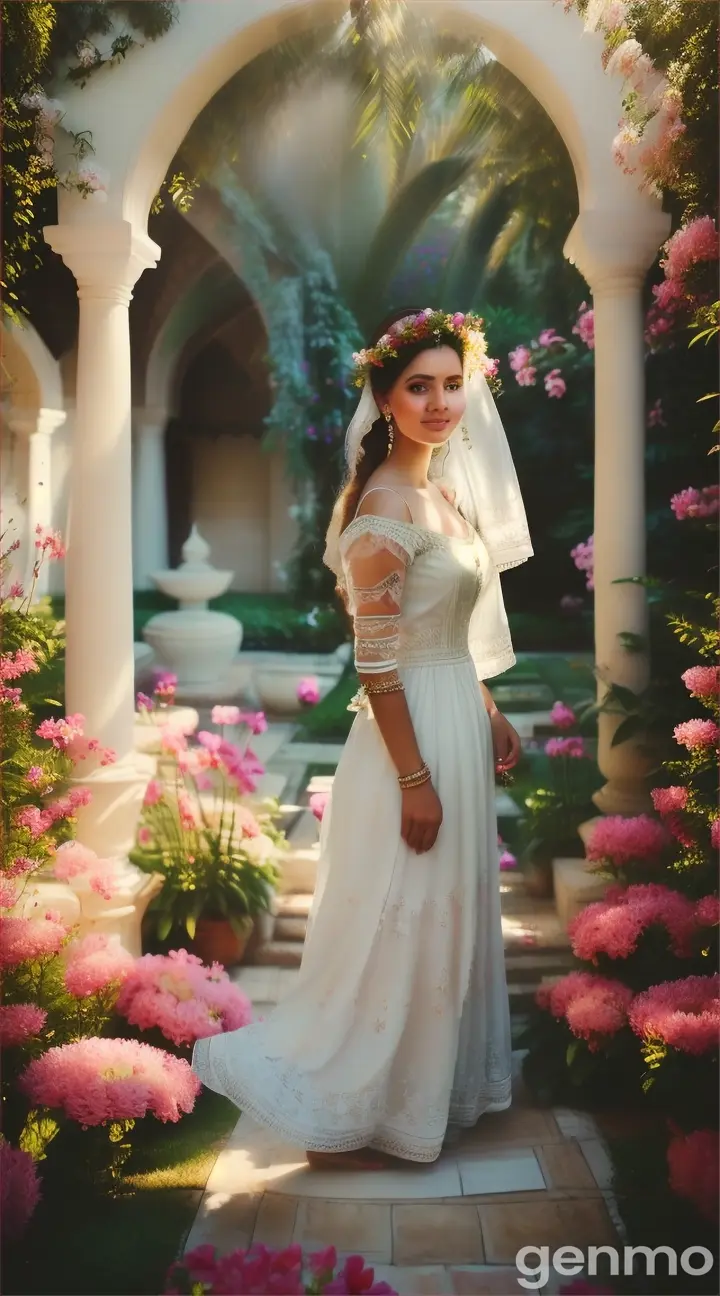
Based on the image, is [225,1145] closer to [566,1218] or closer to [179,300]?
[566,1218]

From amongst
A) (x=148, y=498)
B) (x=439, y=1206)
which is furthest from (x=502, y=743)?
(x=148, y=498)

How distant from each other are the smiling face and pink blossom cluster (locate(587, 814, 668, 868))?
4.12 ft

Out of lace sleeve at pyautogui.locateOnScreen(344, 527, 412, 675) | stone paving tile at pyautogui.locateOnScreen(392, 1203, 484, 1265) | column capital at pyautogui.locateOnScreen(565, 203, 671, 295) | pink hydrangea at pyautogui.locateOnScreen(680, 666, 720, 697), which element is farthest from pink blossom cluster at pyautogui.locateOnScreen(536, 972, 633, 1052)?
column capital at pyautogui.locateOnScreen(565, 203, 671, 295)

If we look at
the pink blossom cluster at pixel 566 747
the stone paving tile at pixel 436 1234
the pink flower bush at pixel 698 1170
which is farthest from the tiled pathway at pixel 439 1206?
the pink blossom cluster at pixel 566 747

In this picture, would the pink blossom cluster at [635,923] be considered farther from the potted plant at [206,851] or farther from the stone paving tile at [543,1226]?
the potted plant at [206,851]

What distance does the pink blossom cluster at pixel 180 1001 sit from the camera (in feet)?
9.23

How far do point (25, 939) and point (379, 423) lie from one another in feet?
4.88

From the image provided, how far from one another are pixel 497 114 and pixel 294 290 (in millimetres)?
2062

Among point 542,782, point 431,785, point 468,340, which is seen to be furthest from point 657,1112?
point 468,340

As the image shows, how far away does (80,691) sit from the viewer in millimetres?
3174

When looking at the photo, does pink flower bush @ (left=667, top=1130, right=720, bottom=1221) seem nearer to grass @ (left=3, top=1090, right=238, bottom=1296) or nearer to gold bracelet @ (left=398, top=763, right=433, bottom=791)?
gold bracelet @ (left=398, top=763, right=433, bottom=791)

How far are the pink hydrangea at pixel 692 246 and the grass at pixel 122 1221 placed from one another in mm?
2428

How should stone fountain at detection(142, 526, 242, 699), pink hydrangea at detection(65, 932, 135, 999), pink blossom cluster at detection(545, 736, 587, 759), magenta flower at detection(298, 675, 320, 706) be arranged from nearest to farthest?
pink hydrangea at detection(65, 932, 135, 999) → pink blossom cluster at detection(545, 736, 587, 759) → magenta flower at detection(298, 675, 320, 706) → stone fountain at detection(142, 526, 242, 699)

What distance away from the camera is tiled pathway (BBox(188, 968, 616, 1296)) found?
2195 millimetres
